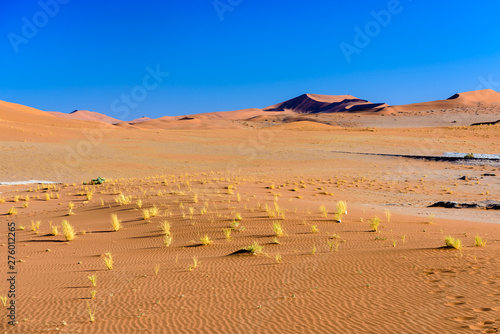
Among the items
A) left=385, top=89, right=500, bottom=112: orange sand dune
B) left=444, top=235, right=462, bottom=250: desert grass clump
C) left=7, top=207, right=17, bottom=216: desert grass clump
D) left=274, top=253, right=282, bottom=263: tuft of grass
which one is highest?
left=385, top=89, right=500, bottom=112: orange sand dune

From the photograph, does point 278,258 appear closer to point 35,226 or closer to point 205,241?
point 205,241

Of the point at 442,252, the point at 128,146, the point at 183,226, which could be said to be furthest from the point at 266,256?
the point at 128,146

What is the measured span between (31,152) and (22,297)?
34695mm

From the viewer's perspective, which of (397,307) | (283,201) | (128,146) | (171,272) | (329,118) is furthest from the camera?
(329,118)

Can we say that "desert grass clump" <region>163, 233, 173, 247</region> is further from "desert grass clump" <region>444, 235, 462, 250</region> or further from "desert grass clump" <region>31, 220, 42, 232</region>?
"desert grass clump" <region>444, 235, 462, 250</region>

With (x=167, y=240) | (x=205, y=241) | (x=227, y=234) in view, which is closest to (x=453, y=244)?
(x=227, y=234)

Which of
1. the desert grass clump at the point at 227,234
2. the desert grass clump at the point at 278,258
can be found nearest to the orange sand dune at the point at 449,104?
the desert grass clump at the point at 227,234

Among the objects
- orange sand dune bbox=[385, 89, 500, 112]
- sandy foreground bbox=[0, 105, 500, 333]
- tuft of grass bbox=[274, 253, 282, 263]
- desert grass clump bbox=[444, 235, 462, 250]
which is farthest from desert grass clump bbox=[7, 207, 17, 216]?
orange sand dune bbox=[385, 89, 500, 112]

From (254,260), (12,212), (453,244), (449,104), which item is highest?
(449,104)

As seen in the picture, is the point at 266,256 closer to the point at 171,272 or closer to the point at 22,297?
the point at 171,272

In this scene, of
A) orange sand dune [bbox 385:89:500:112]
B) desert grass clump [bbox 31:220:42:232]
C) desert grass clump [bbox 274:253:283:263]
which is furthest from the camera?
orange sand dune [bbox 385:89:500:112]

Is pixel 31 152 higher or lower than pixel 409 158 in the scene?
higher

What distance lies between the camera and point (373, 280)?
6.39 m

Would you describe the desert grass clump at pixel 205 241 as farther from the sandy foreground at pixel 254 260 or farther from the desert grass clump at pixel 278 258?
the desert grass clump at pixel 278 258
